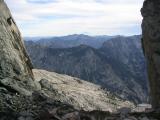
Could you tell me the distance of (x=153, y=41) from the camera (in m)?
36.1

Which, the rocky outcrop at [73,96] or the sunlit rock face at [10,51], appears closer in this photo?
the sunlit rock face at [10,51]

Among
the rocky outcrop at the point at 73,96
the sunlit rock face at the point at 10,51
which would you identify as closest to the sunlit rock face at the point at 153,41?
the rocky outcrop at the point at 73,96

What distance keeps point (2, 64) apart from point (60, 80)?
106 metres

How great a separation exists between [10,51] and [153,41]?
12.8 meters

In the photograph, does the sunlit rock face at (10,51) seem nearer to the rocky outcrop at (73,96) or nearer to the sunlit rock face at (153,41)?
the rocky outcrop at (73,96)

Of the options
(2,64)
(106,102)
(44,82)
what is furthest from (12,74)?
(106,102)

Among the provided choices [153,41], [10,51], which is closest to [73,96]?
[153,41]

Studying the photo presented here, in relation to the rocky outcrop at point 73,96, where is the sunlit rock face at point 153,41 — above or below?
above

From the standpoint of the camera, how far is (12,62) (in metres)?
32.8

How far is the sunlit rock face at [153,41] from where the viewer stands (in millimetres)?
35781

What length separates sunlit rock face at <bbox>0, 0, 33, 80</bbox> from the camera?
104 feet

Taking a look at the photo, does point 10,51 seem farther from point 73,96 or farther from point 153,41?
point 73,96

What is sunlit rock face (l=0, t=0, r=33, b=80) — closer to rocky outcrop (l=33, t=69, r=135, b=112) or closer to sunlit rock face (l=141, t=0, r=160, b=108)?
rocky outcrop (l=33, t=69, r=135, b=112)

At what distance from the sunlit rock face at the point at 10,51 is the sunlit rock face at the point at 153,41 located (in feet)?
36.9
